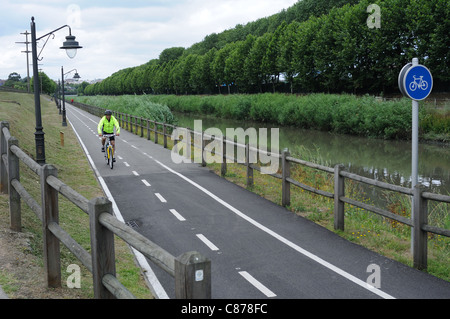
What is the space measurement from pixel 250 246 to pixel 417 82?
4.04 m

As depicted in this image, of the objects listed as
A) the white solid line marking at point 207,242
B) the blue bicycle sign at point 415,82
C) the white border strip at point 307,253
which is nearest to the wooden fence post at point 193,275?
the white border strip at point 307,253

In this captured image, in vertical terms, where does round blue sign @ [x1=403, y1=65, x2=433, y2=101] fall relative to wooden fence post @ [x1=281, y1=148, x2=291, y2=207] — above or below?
above

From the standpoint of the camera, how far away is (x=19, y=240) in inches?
268

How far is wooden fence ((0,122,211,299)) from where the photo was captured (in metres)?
2.81

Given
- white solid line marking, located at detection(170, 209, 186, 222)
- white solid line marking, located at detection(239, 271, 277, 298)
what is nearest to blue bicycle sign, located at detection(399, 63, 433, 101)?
white solid line marking, located at detection(239, 271, 277, 298)

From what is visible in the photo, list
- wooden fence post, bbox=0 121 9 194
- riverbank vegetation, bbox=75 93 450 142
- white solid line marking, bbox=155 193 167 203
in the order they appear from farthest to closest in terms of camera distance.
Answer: riverbank vegetation, bbox=75 93 450 142
white solid line marking, bbox=155 193 167 203
wooden fence post, bbox=0 121 9 194

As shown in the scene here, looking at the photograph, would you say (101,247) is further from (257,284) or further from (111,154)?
(111,154)

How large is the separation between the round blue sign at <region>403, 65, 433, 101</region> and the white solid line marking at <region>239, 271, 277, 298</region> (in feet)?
12.6

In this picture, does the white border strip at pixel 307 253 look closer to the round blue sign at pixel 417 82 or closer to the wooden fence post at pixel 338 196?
the wooden fence post at pixel 338 196

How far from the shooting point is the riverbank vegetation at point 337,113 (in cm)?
3647

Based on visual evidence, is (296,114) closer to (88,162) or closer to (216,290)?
(88,162)

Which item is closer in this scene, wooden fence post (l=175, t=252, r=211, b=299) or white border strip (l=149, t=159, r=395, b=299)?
wooden fence post (l=175, t=252, r=211, b=299)

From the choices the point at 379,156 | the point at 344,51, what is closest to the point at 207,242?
the point at 379,156

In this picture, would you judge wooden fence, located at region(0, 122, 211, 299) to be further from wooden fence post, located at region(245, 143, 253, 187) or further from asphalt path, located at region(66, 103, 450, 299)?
wooden fence post, located at region(245, 143, 253, 187)
